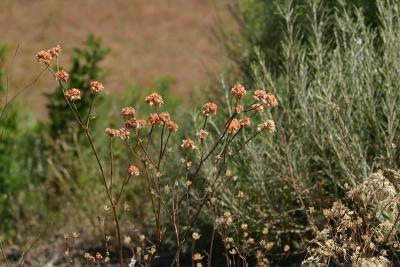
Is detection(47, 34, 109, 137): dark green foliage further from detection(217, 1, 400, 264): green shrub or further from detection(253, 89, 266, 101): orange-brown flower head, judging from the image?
detection(253, 89, 266, 101): orange-brown flower head

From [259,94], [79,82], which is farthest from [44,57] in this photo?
[79,82]

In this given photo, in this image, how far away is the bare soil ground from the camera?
56.6ft

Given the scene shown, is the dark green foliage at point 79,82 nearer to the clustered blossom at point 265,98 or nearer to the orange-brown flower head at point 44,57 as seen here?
the orange-brown flower head at point 44,57

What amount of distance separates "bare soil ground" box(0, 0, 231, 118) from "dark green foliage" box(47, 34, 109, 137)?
7947 mm

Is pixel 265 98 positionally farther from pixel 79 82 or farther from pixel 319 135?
pixel 79 82

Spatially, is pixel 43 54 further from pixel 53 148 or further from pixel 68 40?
pixel 68 40

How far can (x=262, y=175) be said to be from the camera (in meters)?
5.09

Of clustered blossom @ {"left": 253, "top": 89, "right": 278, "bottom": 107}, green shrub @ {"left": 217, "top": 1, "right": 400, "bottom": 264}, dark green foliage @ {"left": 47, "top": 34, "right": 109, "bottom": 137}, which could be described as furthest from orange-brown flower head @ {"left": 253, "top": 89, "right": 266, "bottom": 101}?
dark green foliage @ {"left": 47, "top": 34, "right": 109, "bottom": 137}

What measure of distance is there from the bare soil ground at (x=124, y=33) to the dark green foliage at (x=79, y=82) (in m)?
7.95

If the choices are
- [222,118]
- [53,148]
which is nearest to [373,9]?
[222,118]

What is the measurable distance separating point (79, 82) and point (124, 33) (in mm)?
12401

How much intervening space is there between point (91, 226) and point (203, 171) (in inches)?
71.1

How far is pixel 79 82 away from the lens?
25.1 feet

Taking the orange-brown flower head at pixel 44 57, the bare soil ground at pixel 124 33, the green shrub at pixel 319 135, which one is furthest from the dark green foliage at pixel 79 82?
the bare soil ground at pixel 124 33
